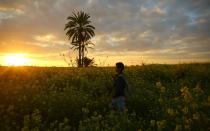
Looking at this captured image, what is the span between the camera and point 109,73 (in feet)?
72.4

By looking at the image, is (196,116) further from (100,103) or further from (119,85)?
(100,103)

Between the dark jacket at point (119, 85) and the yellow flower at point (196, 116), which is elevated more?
the dark jacket at point (119, 85)

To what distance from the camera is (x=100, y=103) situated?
50.3 feet

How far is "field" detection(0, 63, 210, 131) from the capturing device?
9.59 metres

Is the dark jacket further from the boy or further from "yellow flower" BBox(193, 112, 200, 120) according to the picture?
"yellow flower" BBox(193, 112, 200, 120)

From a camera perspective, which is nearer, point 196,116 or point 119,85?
point 196,116

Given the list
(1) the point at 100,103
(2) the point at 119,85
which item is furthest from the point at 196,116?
(1) the point at 100,103

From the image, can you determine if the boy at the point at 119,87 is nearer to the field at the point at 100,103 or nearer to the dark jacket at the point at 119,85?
the dark jacket at the point at 119,85

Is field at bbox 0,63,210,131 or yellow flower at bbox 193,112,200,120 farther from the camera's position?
field at bbox 0,63,210,131

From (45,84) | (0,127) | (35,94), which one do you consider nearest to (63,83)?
(45,84)

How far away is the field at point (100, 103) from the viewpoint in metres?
9.59

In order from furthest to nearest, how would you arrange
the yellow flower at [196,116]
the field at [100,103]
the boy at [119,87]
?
the boy at [119,87]
the field at [100,103]
the yellow flower at [196,116]

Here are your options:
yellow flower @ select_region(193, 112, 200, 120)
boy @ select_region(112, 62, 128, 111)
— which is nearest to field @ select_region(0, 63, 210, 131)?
yellow flower @ select_region(193, 112, 200, 120)

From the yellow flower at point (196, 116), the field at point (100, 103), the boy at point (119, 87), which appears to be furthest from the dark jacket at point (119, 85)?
the yellow flower at point (196, 116)
